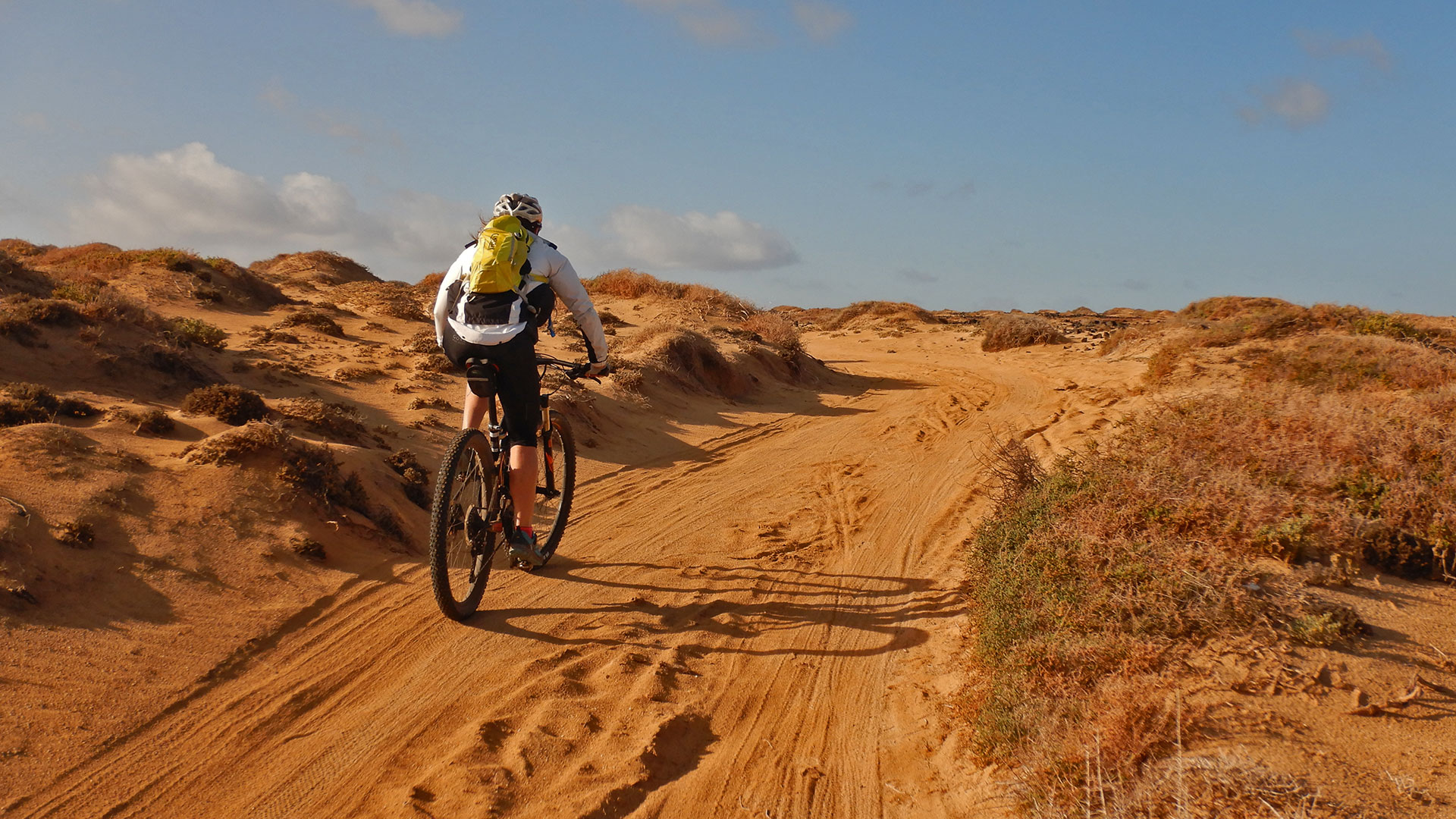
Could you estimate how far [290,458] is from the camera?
6.31 metres

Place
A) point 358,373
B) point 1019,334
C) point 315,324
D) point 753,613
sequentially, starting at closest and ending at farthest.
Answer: point 753,613 → point 358,373 → point 315,324 → point 1019,334

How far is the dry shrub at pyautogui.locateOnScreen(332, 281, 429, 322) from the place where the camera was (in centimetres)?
1728

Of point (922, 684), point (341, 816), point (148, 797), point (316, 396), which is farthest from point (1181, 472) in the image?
point (316, 396)

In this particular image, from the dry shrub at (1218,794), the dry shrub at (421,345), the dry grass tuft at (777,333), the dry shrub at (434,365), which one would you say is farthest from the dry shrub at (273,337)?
the dry shrub at (1218,794)

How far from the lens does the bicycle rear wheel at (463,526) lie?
4.73 meters

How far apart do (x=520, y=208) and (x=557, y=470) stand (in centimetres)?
204

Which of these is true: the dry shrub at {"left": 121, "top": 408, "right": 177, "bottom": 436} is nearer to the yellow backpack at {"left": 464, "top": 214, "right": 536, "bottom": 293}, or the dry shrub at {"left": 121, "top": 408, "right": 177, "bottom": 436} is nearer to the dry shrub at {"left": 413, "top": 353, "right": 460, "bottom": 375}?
the yellow backpack at {"left": 464, "top": 214, "right": 536, "bottom": 293}

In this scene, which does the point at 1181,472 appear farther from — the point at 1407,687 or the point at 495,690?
the point at 495,690

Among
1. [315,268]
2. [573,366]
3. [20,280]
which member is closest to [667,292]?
[315,268]

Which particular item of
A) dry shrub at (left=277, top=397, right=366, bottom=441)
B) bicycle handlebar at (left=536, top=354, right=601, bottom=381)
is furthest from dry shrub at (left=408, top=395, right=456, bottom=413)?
bicycle handlebar at (left=536, top=354, right=601, bottom=381)

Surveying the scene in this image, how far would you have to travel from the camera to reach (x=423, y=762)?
374 cm

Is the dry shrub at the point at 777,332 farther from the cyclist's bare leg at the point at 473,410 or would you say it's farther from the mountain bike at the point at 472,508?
the cyclist's bare leg at the point at 473,410

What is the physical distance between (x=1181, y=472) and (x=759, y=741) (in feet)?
9.47

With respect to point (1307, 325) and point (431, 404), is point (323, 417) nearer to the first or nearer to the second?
point (431, 404)
